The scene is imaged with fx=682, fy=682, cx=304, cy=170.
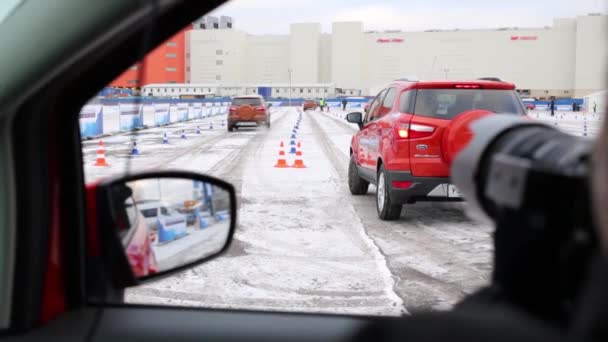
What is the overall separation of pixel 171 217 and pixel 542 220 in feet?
4.47

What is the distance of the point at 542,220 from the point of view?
0.76 m

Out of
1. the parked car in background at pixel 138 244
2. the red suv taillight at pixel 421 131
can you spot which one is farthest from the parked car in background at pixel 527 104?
the parked car in background at pixel 138 244

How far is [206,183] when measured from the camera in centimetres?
180

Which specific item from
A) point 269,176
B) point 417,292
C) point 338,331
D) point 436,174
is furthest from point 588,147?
point 269,176

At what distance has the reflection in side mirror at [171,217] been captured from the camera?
175 cm

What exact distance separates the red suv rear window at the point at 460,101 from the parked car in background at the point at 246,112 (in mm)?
20206

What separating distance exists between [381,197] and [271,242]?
188cm

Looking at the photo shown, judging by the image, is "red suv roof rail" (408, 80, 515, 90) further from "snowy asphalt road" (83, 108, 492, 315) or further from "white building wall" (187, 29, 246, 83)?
"white building wall" (187, 29, 246, 83)

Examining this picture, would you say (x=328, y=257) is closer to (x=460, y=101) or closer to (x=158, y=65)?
(x=460, y=101)

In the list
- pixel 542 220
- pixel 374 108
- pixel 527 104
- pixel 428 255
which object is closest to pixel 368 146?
pixel 374 108

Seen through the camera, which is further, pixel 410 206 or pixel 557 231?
pixel 410 206

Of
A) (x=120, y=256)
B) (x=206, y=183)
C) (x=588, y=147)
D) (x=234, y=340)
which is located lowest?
(x=234, y=340)

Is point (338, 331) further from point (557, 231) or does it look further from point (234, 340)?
point (557, 231)

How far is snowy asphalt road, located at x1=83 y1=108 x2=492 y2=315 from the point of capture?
4.39 meters
